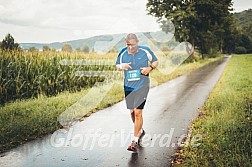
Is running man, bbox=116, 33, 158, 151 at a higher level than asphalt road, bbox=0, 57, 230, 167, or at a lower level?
higher

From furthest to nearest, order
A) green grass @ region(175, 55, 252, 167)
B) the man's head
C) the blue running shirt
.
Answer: the blue running shirt < the man's head < green grass @ region(175, 55, 252, 167)

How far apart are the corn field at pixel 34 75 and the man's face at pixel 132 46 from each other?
5.53 m

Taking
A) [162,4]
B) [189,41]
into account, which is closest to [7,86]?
[162,4]

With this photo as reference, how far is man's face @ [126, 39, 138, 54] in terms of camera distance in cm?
524

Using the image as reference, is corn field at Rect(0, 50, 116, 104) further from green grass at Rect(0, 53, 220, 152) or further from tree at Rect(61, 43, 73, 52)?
tree at Rect(61, 43, 73, 52)

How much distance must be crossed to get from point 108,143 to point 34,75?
5.86 m

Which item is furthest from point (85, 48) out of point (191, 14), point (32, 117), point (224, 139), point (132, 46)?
point (191, 14)

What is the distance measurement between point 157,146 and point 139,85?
4.02 feet

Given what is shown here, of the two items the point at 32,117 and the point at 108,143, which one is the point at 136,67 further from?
A: the point at 32,117

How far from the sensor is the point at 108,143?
5.52 metres

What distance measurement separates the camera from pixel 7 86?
927 centimetres

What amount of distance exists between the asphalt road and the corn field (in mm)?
3236

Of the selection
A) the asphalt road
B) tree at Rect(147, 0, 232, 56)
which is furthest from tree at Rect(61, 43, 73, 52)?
tree at Rect(147, 0, 232, 56)

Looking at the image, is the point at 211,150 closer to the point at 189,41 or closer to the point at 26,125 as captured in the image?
the point at 26,125
